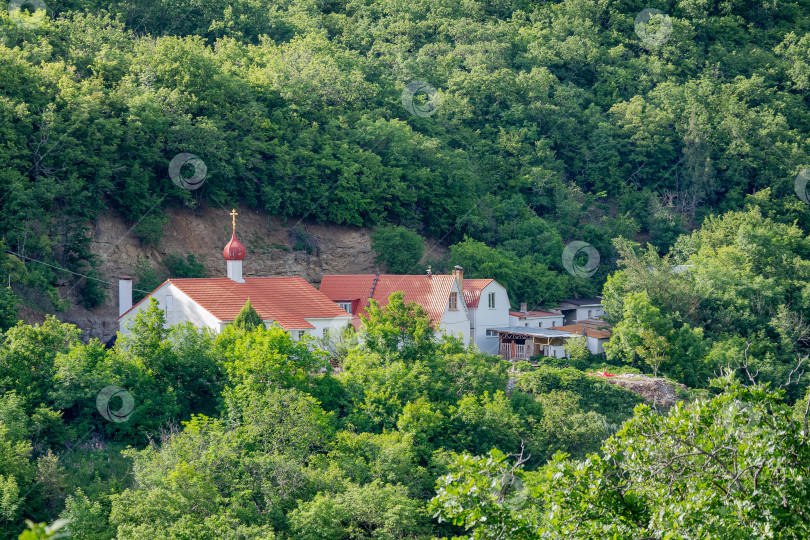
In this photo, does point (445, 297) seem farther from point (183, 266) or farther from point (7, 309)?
point (7, 309)

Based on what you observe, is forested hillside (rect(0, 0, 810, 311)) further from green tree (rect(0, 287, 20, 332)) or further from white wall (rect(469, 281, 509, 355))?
white wall (rect(469, 281, 509, 355))

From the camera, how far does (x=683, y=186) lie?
7044 cm

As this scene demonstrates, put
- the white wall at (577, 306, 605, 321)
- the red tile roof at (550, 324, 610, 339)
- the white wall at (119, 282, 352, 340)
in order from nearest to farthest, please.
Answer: the white wall at (119, 282, 352, 340) < the red tile roof at (550, 324, 610, 339) < the white wall at (577, 306, 605, 321)

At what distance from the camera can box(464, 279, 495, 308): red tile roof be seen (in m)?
45.1

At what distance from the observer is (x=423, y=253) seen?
52.6m

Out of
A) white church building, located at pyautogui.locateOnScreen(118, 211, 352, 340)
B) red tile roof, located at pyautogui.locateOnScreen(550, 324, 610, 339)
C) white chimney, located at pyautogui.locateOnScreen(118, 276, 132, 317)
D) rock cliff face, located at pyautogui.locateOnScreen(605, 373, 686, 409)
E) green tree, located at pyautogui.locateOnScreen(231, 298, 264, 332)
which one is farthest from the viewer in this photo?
red tile roof, located at pyautogui.locateOnScreen(550, 324, 610, 339)

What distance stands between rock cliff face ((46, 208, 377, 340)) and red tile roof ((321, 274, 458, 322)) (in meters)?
3.59

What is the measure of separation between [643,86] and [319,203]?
3583 cm

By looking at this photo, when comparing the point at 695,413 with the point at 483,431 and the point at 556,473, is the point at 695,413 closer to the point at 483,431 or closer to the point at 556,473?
the point at 556,473

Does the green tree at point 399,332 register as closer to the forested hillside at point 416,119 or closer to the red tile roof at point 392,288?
the red tile roof at point 392,288

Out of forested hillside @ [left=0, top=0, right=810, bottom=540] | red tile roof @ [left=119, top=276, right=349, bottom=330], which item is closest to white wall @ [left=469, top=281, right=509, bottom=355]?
forested hillside @ [left=0, top=0, right=810, bottom=540]

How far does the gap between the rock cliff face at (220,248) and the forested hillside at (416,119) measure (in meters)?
0.74

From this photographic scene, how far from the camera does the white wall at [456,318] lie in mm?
42656

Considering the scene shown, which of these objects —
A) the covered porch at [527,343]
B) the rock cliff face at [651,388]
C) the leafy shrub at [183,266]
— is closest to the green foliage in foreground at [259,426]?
the rock cliff face at [651,388]
